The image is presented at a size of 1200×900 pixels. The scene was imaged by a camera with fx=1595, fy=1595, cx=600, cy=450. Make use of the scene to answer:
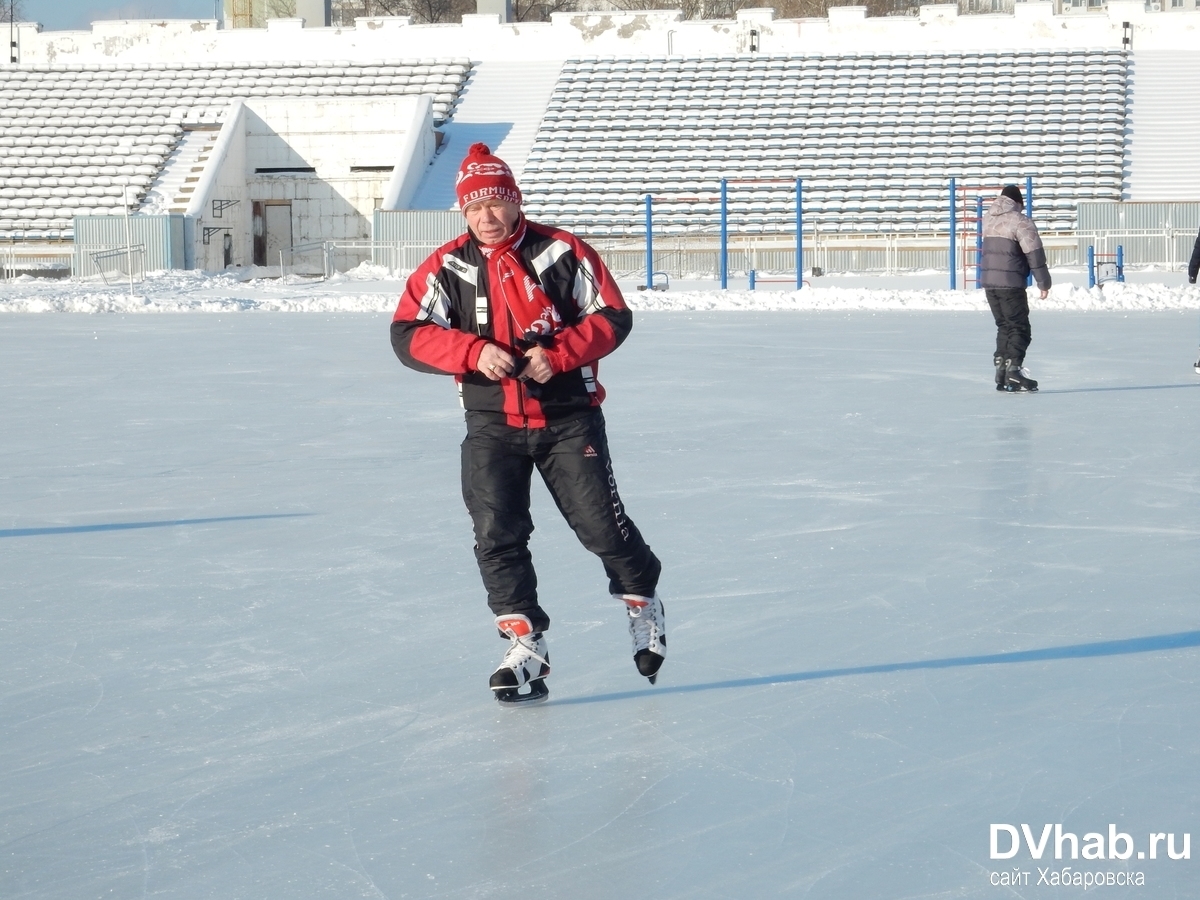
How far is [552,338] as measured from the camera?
3.96m

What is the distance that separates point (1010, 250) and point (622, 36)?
99.3 feet

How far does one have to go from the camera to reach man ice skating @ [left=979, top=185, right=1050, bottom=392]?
36.1ft

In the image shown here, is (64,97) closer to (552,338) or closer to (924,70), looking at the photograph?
(924,70)

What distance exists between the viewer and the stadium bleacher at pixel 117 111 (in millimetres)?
32406

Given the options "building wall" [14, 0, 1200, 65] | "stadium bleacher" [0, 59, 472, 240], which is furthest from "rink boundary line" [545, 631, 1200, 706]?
"building wall" [14, 0, 1200, 65]

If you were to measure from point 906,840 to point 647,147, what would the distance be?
3198 cm

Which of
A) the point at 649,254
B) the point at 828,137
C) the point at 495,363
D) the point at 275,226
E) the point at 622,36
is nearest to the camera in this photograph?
the point at 495,363

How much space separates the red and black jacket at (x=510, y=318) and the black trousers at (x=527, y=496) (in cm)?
6

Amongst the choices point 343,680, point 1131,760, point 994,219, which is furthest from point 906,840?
Result: point 994,219

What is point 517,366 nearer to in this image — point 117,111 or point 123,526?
point 123,526

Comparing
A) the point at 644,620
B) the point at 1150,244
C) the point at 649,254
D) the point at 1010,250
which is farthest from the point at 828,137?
the point at 644,620

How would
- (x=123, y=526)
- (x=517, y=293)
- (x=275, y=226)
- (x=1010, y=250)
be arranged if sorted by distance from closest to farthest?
(x=517, y=293), (x=123, y=526), (x=1010, y=250), (x=275, y=226)

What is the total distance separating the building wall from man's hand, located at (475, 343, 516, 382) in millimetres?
35999

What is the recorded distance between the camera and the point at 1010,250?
11000 mm
